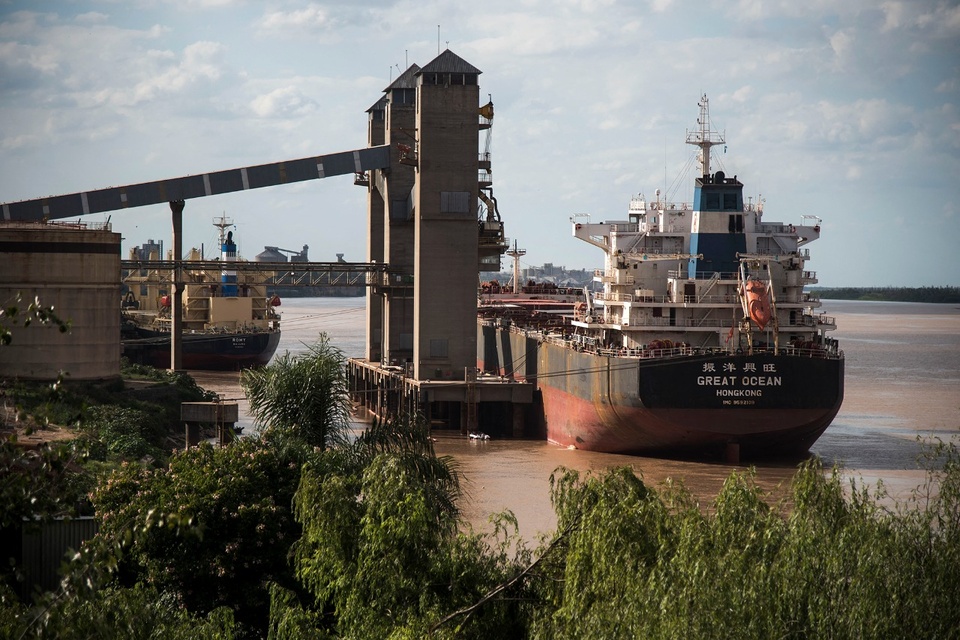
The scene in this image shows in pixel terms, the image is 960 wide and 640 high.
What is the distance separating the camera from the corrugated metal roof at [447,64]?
146 ft

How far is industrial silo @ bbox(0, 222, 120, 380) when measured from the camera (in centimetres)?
3659

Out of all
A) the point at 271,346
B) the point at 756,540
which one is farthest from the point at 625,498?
the point at 271,346

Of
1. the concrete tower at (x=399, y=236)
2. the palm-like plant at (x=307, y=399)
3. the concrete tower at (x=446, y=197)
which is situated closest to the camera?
the palm-like plant at (x=307, y=399)

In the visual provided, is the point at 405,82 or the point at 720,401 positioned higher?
the point at 405,82

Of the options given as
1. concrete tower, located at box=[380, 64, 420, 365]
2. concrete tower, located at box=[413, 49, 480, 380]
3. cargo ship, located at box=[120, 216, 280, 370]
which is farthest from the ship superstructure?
cargo ship, located at box=[120, 216, 280, 370]

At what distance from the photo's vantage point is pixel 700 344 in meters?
39.1

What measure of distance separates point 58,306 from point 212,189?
1593 centimetres

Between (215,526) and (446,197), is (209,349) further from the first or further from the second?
(215,526)

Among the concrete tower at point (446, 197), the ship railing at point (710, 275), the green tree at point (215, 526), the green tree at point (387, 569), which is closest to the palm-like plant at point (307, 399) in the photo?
the green tree at point (215, 526)

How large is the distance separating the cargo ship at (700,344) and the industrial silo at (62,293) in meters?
15.5

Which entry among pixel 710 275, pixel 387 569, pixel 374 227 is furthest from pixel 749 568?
pixel 374 227

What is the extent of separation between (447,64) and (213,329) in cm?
3925

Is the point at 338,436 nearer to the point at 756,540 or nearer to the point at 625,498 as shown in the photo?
the point at 625,498

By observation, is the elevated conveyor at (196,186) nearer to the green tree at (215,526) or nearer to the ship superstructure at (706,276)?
the ship superstructure at (706,276)
